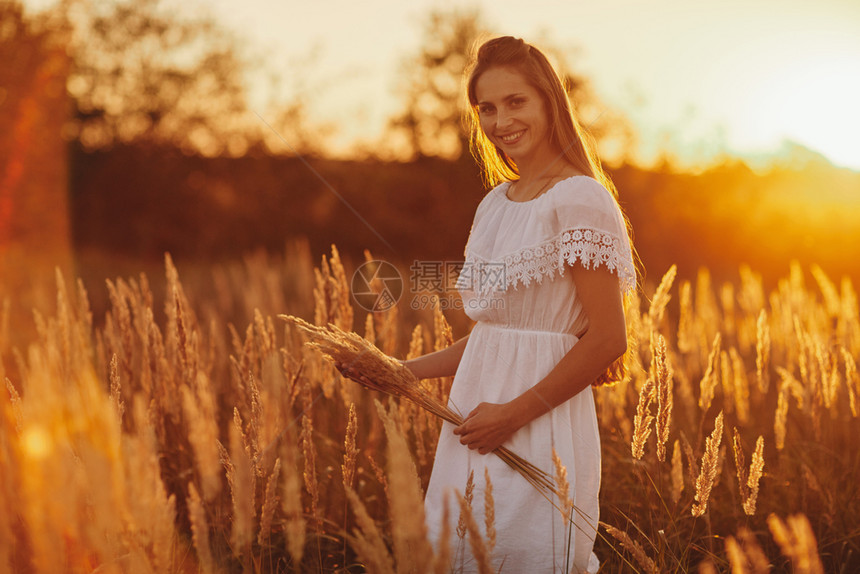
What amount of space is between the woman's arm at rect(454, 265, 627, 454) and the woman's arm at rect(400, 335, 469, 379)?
348 mm

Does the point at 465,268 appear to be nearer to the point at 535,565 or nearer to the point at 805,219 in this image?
the point at 535,565

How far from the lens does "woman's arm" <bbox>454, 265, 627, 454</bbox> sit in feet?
5.24

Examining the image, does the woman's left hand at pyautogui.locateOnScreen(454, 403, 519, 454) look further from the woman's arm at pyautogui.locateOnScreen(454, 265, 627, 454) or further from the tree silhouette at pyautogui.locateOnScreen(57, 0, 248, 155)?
the tree silhouette at pyautogui.locateOnScreen(57, 0, 248, 155)

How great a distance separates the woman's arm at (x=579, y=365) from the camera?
1.60 metres

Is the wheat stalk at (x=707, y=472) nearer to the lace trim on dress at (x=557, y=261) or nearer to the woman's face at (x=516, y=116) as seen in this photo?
the lace trim on dress at (x=557, y=261)

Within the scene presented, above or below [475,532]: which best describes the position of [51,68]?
above

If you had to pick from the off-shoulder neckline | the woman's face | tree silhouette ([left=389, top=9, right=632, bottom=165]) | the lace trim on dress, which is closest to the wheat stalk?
the lace trim on dress

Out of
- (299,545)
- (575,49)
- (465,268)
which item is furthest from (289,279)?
(575,49)

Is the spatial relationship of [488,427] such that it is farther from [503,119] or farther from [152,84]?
[152,84]

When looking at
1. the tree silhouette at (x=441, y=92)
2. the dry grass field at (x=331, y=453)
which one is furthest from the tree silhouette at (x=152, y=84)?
the dry grass field at (x=331, y=453)

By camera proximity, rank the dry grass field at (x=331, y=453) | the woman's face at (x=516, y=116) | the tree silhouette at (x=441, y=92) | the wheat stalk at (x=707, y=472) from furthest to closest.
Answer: the tree silhouette at (x=441, y=92)
the woman's face at (x=516, y=116)
the wheat stalk at (x=707, y=472)
the dry grass field at (x=331, y=453)

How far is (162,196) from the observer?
15.3 metres

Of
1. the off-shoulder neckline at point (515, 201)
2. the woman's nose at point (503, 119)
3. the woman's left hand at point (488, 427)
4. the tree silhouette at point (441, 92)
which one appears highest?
the tree silhouette at point (441, 92)

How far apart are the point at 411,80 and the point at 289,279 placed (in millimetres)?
6831
